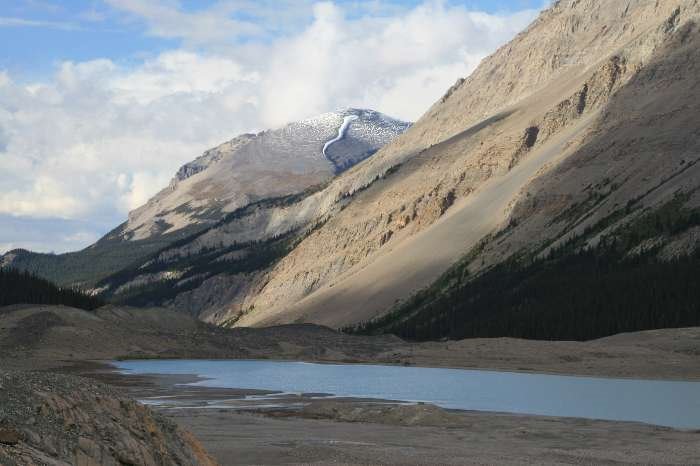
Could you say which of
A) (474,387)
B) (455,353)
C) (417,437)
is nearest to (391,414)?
(417,437)

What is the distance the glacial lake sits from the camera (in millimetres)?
63500

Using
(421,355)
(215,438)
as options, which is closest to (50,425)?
(215,438)

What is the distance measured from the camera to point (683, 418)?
2285 inches

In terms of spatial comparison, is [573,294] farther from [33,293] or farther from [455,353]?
[33,293]

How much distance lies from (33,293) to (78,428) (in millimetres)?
116785

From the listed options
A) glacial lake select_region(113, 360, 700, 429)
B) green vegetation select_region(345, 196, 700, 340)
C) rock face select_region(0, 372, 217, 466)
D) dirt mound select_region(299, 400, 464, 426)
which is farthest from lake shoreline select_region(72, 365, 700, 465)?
green vegetation select_region(345, 196, 700, 340)

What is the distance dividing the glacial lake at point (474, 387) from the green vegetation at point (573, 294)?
28.8 m

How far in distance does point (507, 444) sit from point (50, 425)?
82.1ft

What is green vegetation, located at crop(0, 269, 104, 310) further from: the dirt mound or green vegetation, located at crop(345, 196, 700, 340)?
the dirt mound

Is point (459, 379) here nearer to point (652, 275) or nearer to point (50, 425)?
point (652, 275)

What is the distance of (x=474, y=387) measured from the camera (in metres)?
82.9

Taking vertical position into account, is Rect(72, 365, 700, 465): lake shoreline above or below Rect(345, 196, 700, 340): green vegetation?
below

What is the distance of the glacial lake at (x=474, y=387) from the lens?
63.5 m

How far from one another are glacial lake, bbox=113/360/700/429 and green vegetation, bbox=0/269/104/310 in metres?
25.5
